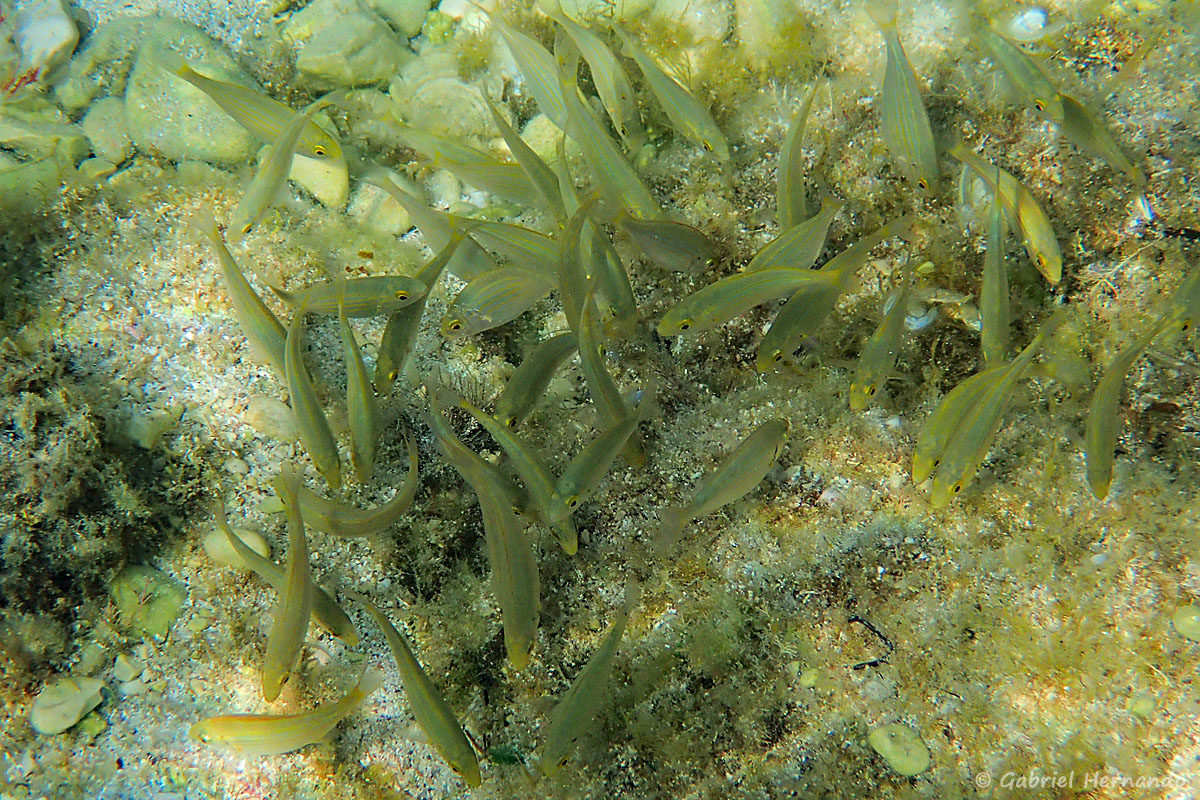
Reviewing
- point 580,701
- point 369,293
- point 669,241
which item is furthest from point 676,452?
point 369,293

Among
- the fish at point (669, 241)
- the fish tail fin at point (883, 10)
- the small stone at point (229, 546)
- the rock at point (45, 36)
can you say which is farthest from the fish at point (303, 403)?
the rock at point (45, 36)

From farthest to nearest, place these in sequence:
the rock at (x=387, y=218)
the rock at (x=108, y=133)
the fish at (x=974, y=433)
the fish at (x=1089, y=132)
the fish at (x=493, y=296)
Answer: the rock at (x=108, y=133)
the rock at (x=387, y=218)
the fish at (x=493, y=296)
the fish at (x=1089, y=132)
the fish at (x=974, y=433)

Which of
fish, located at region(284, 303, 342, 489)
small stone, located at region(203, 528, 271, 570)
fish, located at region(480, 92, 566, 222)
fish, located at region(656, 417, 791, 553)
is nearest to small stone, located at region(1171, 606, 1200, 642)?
fish, located at region(656, 417, 791, 553)

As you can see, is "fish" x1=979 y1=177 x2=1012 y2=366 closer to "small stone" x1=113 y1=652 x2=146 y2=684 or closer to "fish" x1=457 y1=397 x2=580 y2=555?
"fish" x1=457 y1=397 x2=580 y2=555

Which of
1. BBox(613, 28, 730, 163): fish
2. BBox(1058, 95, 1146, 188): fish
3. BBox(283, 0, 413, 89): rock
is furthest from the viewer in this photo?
BBox(283, 0, 413, 89): rock

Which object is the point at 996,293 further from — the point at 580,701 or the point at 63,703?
the point at 63,703

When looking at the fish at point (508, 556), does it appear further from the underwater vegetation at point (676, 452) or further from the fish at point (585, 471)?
the fish at point (585, 471)
